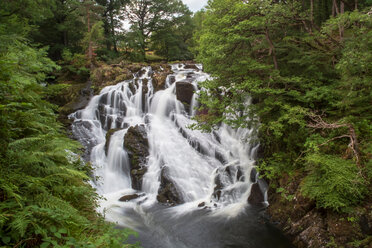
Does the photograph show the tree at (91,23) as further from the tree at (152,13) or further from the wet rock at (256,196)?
the wet rock at (256,196)

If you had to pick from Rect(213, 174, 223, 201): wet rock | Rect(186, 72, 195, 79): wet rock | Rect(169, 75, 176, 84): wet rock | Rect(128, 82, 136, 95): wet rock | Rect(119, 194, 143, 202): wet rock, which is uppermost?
Rect(186, 72, 195, 79): wet rock

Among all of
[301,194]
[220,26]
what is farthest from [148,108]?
[301,194]

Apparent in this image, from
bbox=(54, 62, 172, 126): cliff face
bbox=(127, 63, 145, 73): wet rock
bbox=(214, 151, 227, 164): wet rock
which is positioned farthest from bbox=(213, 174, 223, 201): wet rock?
bbox=(127, 63, 145, 73): wet rock

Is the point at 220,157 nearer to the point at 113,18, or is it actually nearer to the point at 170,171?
the point at 170,171

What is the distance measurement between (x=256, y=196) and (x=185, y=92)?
870 centimetres

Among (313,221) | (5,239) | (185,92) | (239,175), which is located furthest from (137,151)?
(5,239)

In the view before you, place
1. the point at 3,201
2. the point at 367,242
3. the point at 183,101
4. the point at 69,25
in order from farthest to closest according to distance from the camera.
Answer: the point at 69,25
the point at 183,101
the point at 367,242
the point at 3,201

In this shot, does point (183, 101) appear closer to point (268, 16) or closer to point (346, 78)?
point (268, 16)

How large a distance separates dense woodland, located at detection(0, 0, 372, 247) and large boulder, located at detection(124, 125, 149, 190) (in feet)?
14.4

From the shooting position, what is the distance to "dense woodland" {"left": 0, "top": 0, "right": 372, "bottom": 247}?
9.16 feet

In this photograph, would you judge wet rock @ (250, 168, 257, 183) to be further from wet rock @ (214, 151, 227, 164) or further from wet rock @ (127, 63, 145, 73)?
wet rock @ (127, 63, 145, 73)

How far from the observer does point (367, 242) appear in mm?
5246

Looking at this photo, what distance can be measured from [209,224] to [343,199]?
170 inches

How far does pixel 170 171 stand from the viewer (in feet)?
35.8
